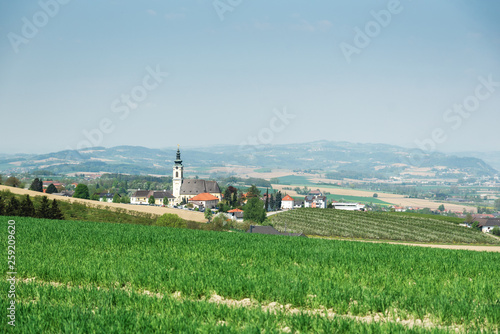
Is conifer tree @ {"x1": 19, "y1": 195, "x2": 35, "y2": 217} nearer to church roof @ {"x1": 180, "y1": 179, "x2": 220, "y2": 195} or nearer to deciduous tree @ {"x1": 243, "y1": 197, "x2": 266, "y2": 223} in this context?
deciduous tree @ {"x1": 243, "y1": 197, "x2": 266, "y2": 223}

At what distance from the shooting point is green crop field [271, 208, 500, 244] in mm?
75125

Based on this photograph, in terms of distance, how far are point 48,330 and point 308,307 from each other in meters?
4.79

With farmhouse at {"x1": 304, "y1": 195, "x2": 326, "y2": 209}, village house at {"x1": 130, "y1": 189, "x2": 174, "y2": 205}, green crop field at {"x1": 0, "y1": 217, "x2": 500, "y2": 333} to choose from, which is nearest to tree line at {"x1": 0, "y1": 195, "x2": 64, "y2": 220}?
green crop field at {"x1": 0, "y1": 217, "x2": 500, "y2": 333}

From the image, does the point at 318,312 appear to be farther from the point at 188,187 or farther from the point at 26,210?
the point at 188,187

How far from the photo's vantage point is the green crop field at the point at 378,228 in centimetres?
7512

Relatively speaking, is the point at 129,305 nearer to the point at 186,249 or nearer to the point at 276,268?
the point at 276,268

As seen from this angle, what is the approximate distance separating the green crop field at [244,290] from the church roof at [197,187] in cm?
16046

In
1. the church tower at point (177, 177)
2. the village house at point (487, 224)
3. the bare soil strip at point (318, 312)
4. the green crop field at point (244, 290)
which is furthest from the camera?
the church tower at point (177, 177)

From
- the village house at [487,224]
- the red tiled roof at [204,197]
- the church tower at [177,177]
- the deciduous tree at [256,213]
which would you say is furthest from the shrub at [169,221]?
the church tower at [177,177]

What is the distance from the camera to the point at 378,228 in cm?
8469

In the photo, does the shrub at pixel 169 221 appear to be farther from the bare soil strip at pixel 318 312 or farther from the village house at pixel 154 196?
the village house at pixel 154 196

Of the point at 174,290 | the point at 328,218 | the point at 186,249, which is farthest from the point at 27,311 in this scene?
the point at 328,218

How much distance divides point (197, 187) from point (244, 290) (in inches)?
6635

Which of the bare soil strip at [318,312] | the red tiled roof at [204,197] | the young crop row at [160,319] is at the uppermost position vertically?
the young crop row at [160,319]
